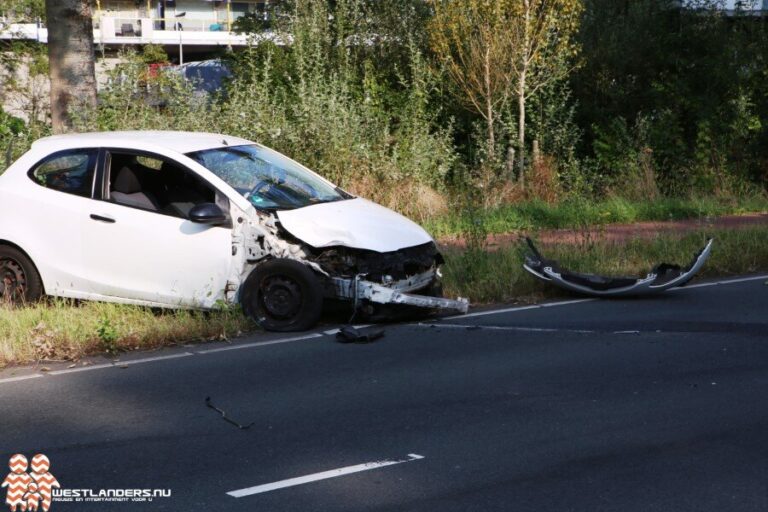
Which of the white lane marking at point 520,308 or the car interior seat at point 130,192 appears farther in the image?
the white lane marking at point 520,308

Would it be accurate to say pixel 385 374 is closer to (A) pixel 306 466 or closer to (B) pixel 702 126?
(A) pixel 306 466

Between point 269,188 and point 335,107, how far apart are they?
7328 millimetres

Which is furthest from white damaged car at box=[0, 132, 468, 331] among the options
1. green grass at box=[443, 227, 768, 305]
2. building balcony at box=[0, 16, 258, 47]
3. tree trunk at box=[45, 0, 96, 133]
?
building balcony at box=[0, 16, 258, 47]

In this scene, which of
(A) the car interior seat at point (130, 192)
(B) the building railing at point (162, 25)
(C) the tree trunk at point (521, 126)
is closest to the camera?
(A) the car interior seat at point (130, 192)

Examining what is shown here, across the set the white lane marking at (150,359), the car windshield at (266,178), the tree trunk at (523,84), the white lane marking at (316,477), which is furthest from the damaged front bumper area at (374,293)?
the tree trunk at (523,84)

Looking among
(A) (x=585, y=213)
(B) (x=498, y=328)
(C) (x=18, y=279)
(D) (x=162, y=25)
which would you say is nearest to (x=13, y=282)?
(C) (x=18, y=279)

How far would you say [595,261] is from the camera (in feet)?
41.6

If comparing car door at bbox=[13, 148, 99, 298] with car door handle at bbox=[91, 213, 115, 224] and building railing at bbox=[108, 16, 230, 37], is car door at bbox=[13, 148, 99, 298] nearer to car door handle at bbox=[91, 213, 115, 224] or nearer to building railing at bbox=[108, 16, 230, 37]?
car door handle at bbox=[91, 213, 115, 224]

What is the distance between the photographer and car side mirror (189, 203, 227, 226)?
380 inches

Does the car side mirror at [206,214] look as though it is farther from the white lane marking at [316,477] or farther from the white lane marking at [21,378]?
the white lane marking at [316,477]

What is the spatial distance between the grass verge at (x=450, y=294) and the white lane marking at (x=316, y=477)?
386 cm

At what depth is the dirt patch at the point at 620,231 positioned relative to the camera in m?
14.2

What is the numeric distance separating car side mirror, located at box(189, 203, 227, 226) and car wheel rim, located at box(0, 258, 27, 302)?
1926 mm

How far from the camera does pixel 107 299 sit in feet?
33.7
